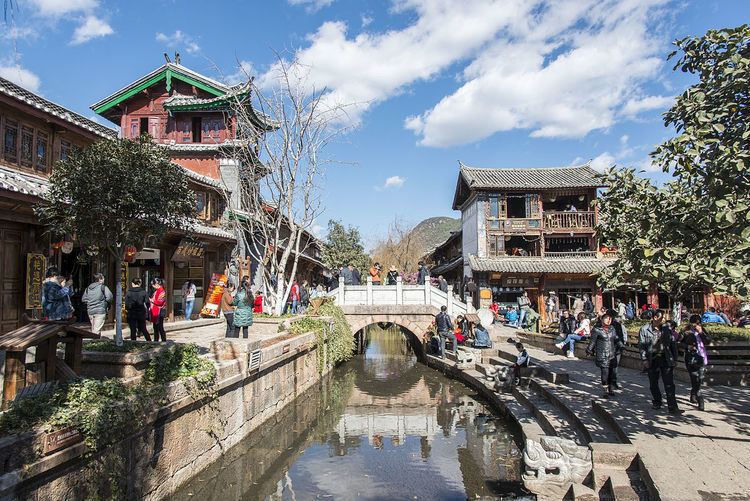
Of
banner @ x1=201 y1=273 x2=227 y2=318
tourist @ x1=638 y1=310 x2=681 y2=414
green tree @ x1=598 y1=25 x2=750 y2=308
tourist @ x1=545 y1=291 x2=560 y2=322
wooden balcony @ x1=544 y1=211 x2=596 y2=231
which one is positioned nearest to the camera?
green tree @ x1=598 y1=25 x2=750 y2=308

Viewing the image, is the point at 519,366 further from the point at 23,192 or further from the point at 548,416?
the point at 23,192

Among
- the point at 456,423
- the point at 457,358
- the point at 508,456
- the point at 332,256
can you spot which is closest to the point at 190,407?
the point at 508,456

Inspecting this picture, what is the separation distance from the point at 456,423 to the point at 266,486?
493 centimetres

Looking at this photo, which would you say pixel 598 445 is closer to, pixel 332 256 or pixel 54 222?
pixel 54 222

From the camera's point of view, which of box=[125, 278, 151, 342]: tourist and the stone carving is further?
box=[125, 278, 151, 342]: tourist

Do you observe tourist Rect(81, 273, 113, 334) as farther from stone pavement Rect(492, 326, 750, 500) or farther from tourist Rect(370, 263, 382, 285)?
tourist Rect(370, 263, 382, 285)

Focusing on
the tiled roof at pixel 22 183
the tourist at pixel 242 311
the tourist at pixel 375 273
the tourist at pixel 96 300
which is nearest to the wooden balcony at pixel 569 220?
the tourist at pixel 375 273

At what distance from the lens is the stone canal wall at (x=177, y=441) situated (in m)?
4.70

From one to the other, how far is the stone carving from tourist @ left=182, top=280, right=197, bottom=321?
12914mm

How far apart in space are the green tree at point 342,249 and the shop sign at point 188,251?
20.4 meters

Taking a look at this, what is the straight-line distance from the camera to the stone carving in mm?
6012

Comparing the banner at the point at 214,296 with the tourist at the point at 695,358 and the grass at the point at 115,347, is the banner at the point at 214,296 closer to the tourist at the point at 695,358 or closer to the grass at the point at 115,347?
the grass at the point at 115,347

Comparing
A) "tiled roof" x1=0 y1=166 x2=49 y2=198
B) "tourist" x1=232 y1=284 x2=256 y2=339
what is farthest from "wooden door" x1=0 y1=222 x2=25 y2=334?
"tourist" x1=232 y1=284 x2=256 y2=339

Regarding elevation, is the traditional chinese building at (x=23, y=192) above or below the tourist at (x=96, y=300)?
above
